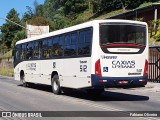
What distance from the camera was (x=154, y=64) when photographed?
2597 cm

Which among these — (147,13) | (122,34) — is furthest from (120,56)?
(147,13)

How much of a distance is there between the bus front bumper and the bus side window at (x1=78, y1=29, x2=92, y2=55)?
3.96 ft

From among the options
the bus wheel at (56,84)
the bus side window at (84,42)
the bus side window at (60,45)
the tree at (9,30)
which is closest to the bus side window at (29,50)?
the bus wheel at (56,84)

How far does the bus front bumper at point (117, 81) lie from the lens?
52.0ft

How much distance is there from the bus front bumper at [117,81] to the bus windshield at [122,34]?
4.41 ft

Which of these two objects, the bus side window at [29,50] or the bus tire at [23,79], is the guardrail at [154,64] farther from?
the bus tire at [23,79]

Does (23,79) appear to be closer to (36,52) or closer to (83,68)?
(36,52)

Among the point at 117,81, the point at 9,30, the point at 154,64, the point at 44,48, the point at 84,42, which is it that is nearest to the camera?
the point at 117,81

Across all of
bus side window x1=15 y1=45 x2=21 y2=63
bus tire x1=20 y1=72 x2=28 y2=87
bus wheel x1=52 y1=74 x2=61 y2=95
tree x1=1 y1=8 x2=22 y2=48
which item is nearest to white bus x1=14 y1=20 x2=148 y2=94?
bus wheel x1=52 y1=74 x2=61 y2=95

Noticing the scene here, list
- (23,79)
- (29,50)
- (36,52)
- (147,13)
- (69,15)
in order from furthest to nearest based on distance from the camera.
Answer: (69,15) → (147,13) → (23,79) → (29,50) → (36,52)

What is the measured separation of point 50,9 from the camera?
136 meters

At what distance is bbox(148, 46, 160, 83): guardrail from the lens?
1008 inches

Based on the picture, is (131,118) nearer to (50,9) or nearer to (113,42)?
(113,42)

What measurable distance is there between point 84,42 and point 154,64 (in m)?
10.3
